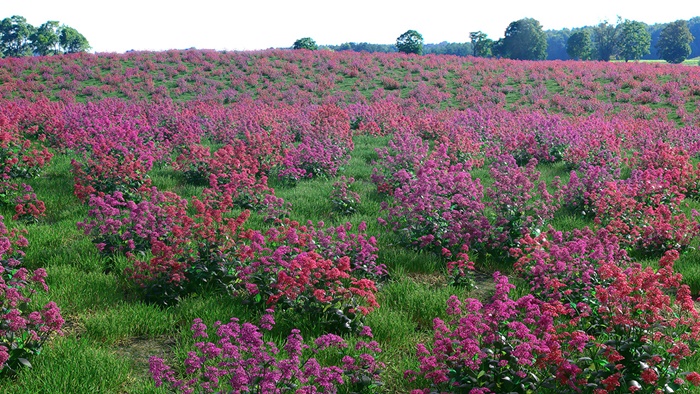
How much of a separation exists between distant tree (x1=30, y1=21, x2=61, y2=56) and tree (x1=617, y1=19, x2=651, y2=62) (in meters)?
85.9

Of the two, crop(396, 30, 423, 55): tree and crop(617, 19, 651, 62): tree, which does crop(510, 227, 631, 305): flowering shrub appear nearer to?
crop(396, 30, 423, 55): tree

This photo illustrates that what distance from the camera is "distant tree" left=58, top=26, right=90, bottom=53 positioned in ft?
311

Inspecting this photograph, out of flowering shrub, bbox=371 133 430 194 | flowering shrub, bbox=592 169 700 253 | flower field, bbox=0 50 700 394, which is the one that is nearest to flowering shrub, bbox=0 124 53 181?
flower field, bbox=0 50 700 394

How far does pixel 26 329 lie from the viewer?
4.65 m

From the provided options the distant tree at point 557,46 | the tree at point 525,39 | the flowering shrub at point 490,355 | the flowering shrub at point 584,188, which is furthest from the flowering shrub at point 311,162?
the distant tree at point 557,46

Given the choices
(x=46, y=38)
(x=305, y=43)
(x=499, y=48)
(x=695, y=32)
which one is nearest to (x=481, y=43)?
(x=499, y=48)

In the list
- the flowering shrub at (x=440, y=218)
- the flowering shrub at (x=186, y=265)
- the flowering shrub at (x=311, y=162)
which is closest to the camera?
the flowering shrub at (x=186, y=265)

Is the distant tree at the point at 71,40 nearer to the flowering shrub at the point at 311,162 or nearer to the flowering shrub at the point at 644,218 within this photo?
the flowering shrub at the point at 311,162

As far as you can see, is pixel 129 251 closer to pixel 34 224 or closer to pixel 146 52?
pixel 34 224

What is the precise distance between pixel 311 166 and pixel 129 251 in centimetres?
553

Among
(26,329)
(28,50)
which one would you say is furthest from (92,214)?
(28,50)

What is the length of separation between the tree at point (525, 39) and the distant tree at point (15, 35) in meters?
79.9

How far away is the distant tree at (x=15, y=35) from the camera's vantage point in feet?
302

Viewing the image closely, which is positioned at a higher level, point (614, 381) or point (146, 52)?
point (146, 52)
